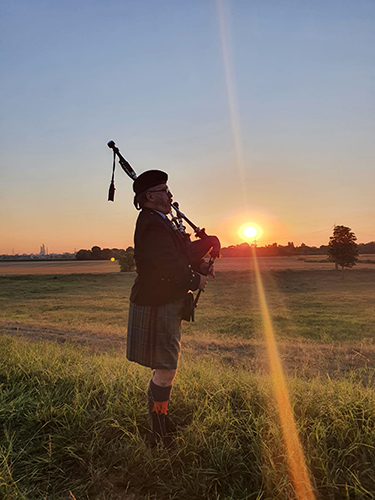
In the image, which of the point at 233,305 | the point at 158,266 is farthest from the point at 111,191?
the point at 233,305

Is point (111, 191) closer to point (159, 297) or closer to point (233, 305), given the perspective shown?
point (159, 297)

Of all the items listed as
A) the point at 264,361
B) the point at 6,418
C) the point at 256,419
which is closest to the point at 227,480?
the point at 256,419

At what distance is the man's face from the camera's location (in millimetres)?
3248

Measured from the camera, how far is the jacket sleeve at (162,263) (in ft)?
9.59

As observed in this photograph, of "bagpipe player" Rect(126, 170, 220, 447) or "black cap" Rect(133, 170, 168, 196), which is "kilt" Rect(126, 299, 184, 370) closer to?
"bagpipe player" Rect(126, 170, 220, 447)

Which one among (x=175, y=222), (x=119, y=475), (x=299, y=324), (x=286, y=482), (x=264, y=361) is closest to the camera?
(x=286, y=482)

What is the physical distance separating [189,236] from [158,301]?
2.87 feet

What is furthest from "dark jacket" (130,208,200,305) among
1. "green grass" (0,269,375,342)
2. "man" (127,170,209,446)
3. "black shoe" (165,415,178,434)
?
"green grass" (0,269,375,342)

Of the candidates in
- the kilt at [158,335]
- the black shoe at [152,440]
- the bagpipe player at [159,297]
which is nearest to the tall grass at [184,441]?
the black shoe at [152,440]

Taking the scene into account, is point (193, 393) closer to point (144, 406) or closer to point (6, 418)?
point (144, 406)

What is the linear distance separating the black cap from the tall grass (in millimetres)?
2220

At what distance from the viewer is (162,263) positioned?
2.91 metres

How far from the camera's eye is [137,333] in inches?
123

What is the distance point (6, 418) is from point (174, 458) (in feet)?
5.93
